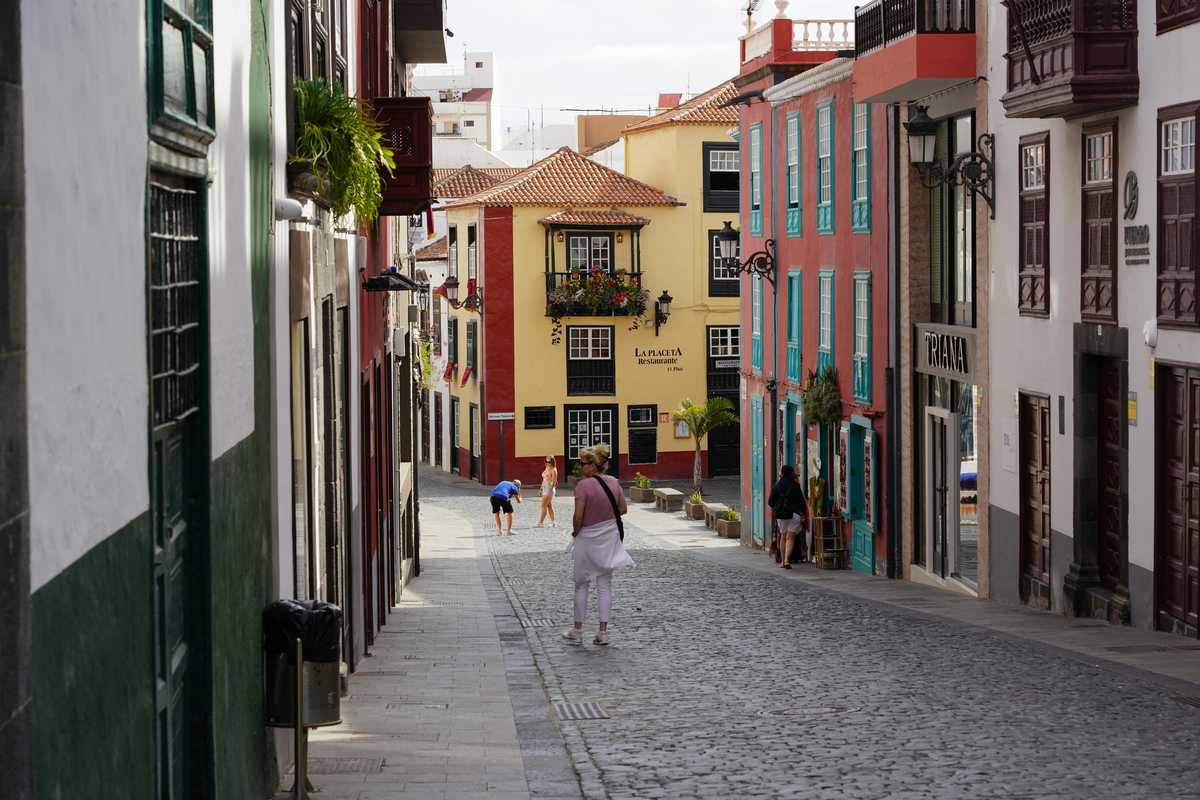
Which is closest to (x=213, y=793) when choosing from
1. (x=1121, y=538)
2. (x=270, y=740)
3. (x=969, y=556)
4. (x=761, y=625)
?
(x=270, y=740)

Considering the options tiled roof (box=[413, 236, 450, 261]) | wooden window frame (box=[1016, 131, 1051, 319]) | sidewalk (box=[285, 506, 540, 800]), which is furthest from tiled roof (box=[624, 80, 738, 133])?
sidewalk (box=[285, 506, 540, 800])

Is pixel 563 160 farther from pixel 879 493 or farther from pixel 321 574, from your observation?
pixel 321 574

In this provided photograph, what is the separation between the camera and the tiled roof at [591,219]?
186 feet

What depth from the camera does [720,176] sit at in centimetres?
5847

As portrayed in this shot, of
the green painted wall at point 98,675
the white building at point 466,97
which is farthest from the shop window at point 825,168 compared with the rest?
the white building at point 466,97

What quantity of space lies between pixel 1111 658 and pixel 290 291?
769cm

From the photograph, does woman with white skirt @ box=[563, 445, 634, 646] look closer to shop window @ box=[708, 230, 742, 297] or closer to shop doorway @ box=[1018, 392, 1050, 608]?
shop doorway @ box=[1018, 392, 1050, 608]

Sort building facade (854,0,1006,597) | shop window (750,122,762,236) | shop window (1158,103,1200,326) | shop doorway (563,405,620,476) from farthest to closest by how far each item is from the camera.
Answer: shop doorway (563,405,620,476) → shop window (750,122,762,236) → building facade (854,0,1006,597) → shop window (1158,103,1200,326)

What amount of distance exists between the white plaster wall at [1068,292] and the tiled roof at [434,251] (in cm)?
4904

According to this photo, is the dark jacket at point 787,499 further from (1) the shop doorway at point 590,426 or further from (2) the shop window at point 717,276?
(2) the shop window at point 717,276

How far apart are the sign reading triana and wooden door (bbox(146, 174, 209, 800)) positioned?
2026 inches

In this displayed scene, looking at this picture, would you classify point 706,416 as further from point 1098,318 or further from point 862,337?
point 1098,318

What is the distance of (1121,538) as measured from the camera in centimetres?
1744

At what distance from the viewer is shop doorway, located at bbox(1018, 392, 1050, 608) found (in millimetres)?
19734
